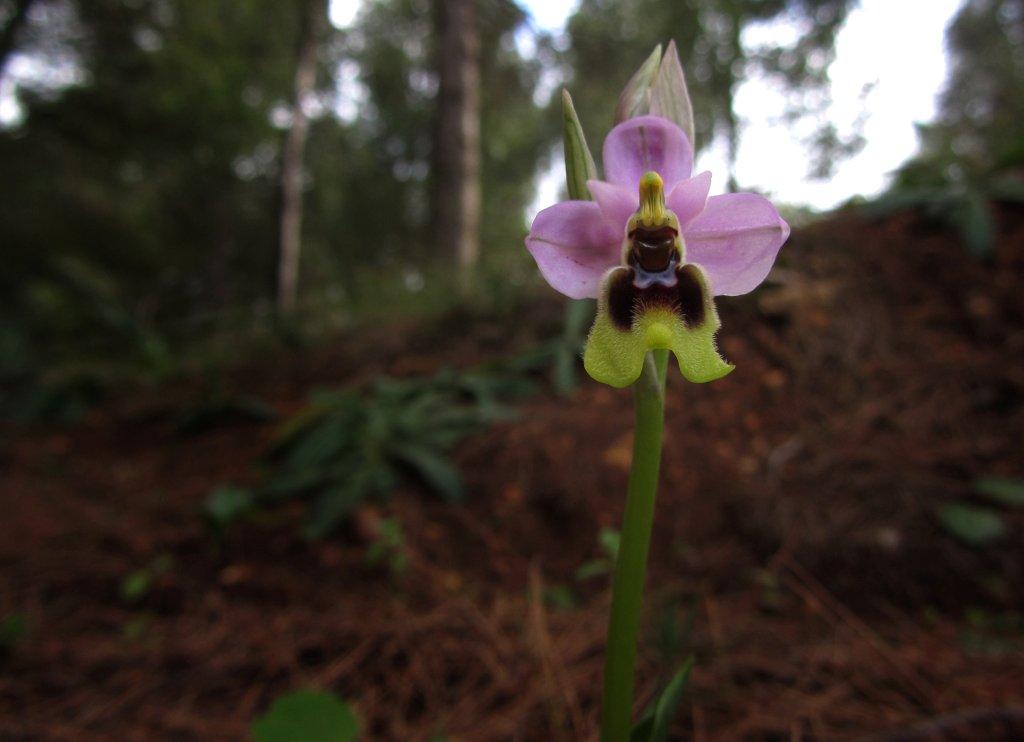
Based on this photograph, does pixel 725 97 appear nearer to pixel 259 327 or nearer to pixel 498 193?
pixel 498 193

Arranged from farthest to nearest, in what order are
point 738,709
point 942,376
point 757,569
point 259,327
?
point 259,327
point 942,376
point 757,569
point 738,709

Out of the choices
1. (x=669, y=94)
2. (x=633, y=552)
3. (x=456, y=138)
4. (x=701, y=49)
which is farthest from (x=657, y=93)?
(x=701, y=49)

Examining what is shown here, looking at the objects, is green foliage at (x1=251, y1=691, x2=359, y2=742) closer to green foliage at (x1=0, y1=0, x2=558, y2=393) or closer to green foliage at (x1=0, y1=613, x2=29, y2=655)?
green foliage at (x1=0, y1=613, x2=29, y2=655)

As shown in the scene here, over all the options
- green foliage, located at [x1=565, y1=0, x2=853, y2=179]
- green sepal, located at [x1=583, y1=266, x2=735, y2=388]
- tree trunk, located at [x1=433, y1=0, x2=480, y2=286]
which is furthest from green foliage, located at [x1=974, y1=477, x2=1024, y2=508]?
green foliage, located at [x1=565, y1=0, x2=853, y2=179]

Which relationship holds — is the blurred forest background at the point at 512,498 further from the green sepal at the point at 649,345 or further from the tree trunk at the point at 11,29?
the tree trunk at the point at 11,29

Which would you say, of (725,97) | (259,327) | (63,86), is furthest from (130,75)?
(725,97)

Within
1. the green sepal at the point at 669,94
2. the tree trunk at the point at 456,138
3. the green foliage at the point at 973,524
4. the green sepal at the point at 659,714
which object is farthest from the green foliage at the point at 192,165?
the green sepal at the point at 659,714
